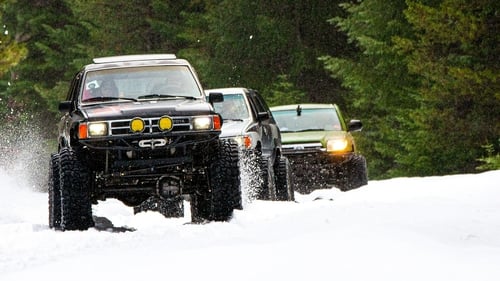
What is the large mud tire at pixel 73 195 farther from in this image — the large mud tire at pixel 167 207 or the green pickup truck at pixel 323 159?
the green pickup truck at pixel 323 159

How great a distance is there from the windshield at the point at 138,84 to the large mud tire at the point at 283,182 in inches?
144

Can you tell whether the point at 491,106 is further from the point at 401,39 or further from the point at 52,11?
the point at 52,11

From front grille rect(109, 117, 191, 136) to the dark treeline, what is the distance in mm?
14154

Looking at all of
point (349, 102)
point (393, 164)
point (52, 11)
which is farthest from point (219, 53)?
point (52, 11)

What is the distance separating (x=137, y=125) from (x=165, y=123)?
0.93 ft

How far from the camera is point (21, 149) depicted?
39.6 metres

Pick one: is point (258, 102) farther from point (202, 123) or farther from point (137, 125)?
point (137, 125)

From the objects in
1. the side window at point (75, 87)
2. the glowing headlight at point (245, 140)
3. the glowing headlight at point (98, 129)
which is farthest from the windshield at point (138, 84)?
the glowing headlight at point (245, 140)

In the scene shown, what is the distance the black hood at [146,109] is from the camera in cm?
1189

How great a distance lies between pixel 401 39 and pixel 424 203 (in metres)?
17.0

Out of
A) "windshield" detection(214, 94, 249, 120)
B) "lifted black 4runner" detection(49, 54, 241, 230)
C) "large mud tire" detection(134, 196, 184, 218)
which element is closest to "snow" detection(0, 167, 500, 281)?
"lifted black 4runner" detection(49, 54, 241, 230)

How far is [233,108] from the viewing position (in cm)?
1686

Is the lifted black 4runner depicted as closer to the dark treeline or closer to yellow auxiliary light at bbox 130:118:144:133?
yellow auxiliary light at bbox 130:118:144:133

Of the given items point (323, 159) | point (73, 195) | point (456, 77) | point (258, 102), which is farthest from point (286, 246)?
point (456, 77)
